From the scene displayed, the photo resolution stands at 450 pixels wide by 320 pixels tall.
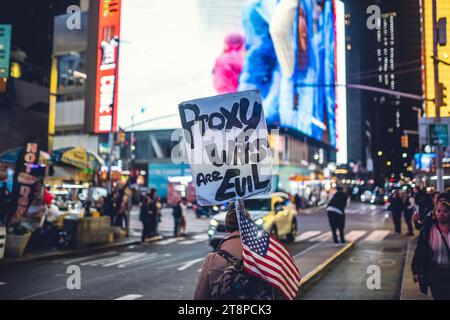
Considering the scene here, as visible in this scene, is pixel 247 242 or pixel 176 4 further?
pixel 176 4

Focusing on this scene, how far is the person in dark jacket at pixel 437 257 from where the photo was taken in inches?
210

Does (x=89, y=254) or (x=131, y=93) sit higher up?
(x=131, y=93)

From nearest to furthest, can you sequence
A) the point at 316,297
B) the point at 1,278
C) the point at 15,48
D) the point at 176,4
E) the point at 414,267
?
the point at 414,267 < the point at 316,297 < the point at 1,278 < the point at 15,48 < the point at 176,4

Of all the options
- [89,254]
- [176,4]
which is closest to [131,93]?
[176,4]

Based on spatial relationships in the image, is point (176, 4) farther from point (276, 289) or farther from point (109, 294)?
point (276, 289)

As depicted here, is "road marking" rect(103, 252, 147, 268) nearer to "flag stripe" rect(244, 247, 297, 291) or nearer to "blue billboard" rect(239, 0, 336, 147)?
"flag stripe" rect(244, 247, 297, 291)

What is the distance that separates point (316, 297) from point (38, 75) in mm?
16355

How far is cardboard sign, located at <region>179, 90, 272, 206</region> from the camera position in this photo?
3.76 m

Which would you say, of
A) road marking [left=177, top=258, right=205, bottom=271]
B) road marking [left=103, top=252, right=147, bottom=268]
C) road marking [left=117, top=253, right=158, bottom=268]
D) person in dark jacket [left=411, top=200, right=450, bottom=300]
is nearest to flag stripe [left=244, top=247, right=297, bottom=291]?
person in dark jacket [left=411, top=200, right=450, bottom=300]

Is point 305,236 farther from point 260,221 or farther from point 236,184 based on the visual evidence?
point 236,184

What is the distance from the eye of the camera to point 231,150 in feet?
12.6

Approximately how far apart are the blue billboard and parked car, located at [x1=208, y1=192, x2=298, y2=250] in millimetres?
25447

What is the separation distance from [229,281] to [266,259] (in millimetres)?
318

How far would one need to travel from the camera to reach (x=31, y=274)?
10.7 metres
